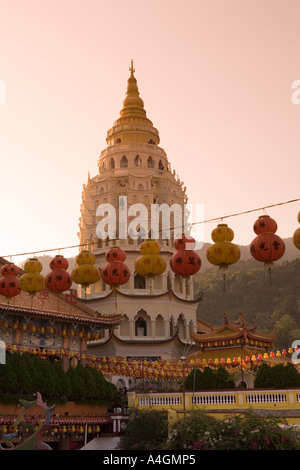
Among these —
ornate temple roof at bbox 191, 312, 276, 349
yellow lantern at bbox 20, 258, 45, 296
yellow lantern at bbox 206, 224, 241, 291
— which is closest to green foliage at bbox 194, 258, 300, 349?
ornate temple roof at bbox 191, 312, 276, 349

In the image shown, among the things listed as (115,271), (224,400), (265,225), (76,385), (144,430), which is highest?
(265,225)

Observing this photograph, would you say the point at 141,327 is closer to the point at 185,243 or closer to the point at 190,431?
the point at 185,243

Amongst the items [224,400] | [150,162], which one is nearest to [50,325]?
[224,400]

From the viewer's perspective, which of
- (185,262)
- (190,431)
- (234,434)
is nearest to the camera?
(234,434)

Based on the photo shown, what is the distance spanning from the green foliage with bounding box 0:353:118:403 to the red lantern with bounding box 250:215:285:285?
10197 millimetres

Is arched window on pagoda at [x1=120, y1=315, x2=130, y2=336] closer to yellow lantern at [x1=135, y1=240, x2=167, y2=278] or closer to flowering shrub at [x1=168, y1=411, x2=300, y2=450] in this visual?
yellow lantern at [x1=135, y1=240, x2=167, y2=278]

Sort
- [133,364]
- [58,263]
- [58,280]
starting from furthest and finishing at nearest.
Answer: [133,364]
[58,263]
[58,280]

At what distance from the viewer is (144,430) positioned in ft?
73.7

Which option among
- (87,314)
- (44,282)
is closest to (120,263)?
(44,282)

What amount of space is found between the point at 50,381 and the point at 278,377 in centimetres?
795

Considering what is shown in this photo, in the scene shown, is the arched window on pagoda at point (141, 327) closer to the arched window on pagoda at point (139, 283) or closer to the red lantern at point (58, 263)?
the arched window on pagoda at point (139, 283)

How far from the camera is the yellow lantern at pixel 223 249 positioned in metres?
16.8

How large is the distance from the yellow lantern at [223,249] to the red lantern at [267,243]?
0.57 metres

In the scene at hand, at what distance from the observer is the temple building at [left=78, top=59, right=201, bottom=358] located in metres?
40.0
